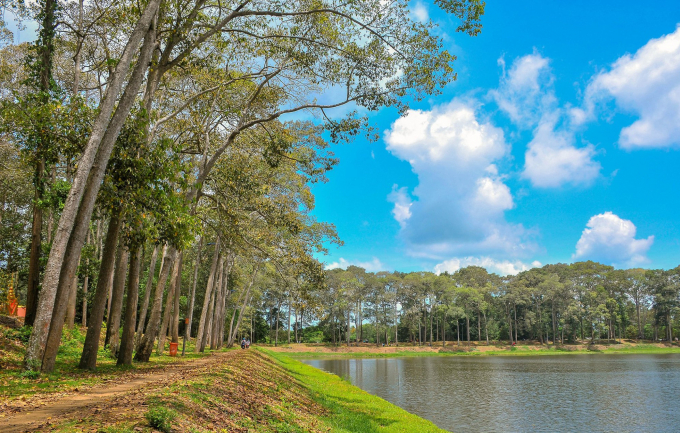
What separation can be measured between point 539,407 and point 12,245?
3323cm

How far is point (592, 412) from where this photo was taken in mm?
19484

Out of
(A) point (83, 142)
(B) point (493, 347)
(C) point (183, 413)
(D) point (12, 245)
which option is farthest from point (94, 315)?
(B) point (493, 347)

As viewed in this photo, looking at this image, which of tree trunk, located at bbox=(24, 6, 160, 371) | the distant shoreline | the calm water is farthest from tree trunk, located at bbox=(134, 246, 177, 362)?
the distant shoreline

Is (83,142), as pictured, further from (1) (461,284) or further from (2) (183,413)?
(1) (461,284)

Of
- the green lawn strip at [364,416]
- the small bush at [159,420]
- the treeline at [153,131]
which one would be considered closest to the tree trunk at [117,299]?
the treeline at [153,131]

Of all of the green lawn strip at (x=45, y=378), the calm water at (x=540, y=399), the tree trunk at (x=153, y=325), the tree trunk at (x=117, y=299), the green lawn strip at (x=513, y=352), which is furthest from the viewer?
the green lawn strip at (x=513, y=352)

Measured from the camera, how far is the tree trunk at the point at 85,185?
873cm

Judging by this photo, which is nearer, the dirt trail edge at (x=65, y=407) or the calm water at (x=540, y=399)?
the dirt trail edge at (x=65, y=407)

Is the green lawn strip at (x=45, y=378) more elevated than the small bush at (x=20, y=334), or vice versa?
the small bush at (x=20, y=334)

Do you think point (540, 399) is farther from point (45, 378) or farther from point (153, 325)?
point (45, 378)

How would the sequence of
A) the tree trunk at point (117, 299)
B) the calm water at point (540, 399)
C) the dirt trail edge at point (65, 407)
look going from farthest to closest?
the calm water at point (540, 399), the tree trunk at point (117, 299), the dirt trail edge at point (65, 407)

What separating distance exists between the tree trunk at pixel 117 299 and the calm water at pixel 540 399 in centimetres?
1259

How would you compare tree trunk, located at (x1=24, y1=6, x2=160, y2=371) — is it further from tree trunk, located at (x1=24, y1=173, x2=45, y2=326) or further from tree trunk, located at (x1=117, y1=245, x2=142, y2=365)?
tree trunk, located at (x1=24, y1=173, x2=45, y2=326)

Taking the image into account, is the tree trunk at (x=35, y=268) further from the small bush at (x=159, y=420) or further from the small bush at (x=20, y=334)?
the small bush at (x=159, y=420)
